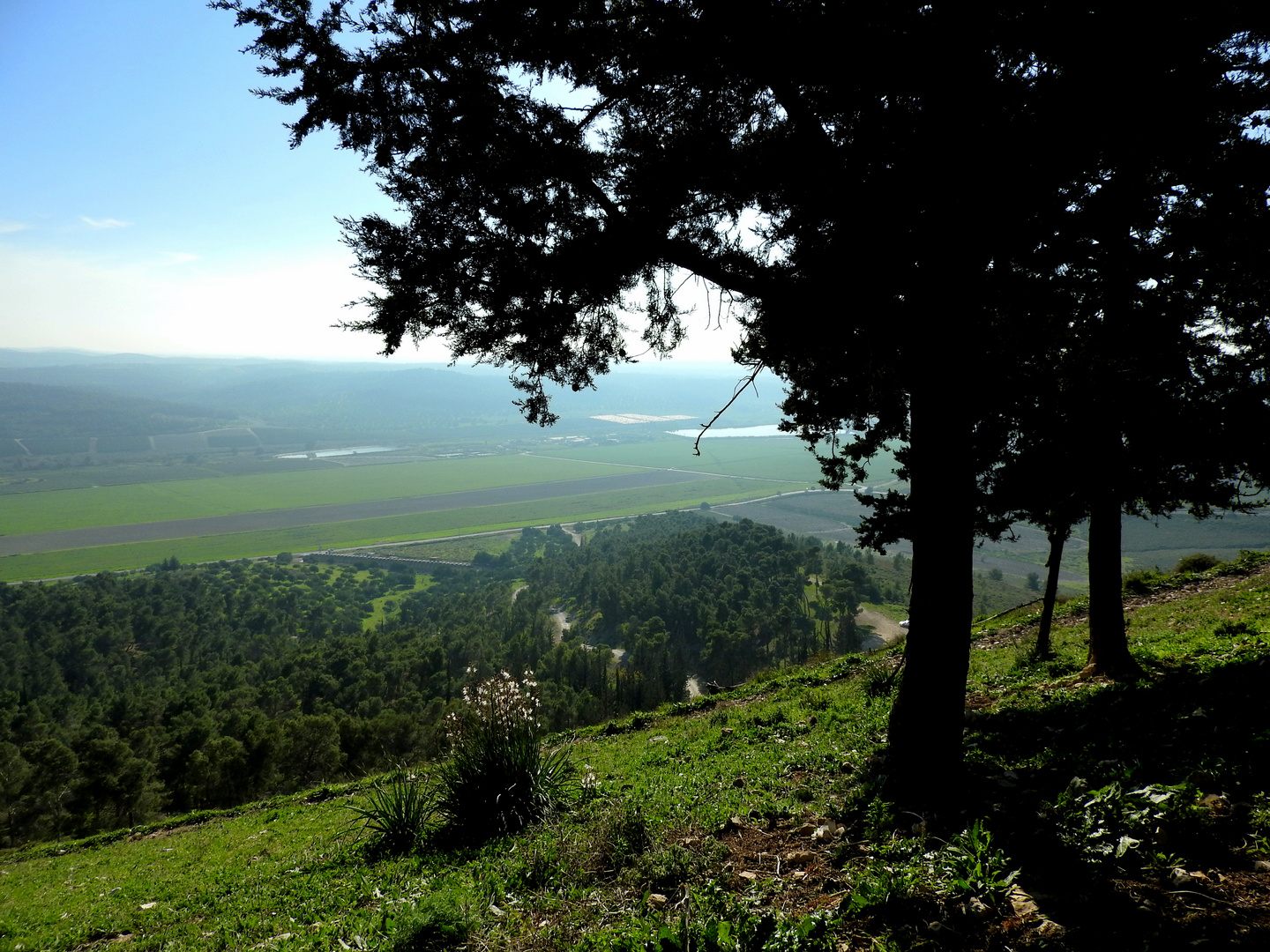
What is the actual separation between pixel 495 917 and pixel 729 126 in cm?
565

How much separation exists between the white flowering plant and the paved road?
141 m

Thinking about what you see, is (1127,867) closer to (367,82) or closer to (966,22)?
(966,22)

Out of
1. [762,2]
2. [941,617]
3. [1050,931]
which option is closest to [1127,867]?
[1050,931]

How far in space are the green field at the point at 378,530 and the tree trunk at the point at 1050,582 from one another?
122m

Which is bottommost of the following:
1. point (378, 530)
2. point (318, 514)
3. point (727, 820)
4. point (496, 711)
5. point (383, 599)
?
point (383, 599)

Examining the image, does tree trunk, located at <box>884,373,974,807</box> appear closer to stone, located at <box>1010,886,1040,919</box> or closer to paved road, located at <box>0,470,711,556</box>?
stone, located at <box>1010,886,1040,919</box>

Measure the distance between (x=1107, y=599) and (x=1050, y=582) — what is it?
4.68ft

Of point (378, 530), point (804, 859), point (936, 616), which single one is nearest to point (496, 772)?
point (804, 859)

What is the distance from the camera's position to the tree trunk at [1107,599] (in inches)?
265

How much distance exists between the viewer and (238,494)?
164 m

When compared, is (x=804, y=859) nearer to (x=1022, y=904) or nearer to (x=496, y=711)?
(x=1022, y=904)

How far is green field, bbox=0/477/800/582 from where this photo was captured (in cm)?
10512

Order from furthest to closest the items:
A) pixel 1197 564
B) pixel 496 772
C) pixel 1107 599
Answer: pixel 1197 564 < pixel 1107 599 < pixel 496 772

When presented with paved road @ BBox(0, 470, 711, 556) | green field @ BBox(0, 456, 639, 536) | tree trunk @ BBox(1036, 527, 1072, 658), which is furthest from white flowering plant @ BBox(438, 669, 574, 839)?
green field @ BBox(0, 456, 639, 536)
